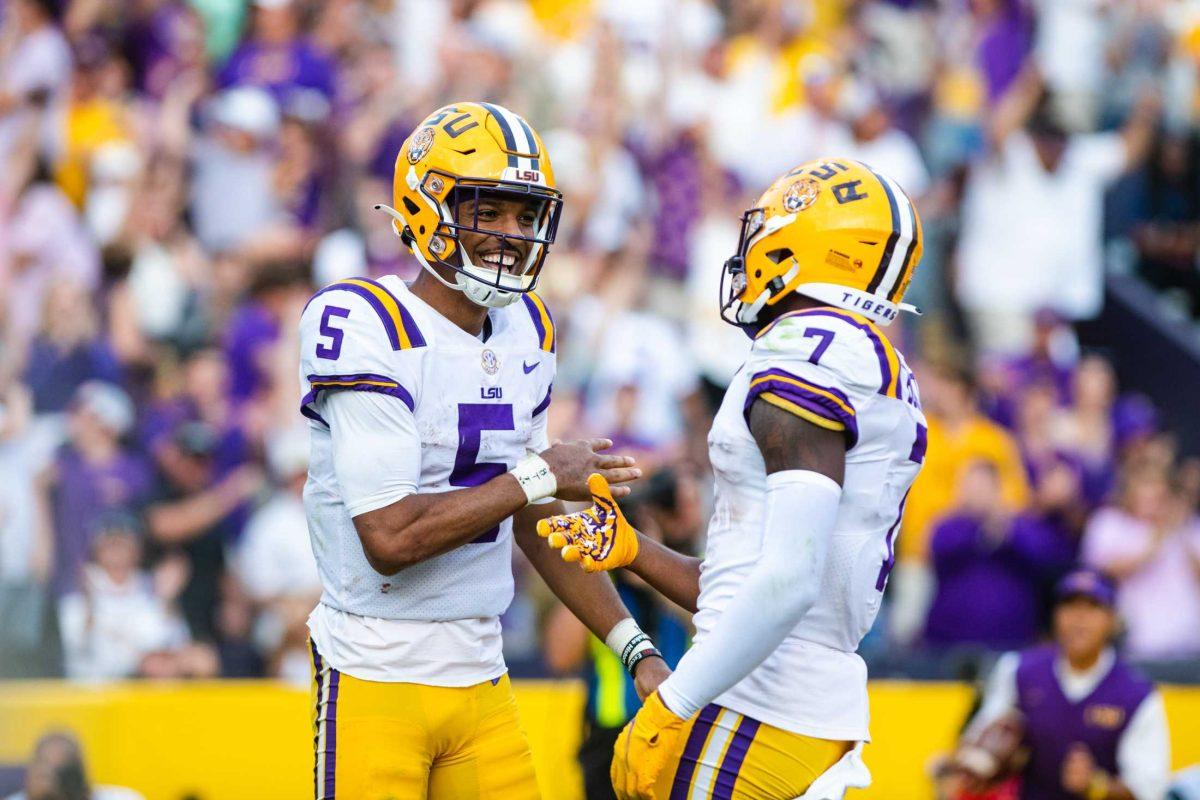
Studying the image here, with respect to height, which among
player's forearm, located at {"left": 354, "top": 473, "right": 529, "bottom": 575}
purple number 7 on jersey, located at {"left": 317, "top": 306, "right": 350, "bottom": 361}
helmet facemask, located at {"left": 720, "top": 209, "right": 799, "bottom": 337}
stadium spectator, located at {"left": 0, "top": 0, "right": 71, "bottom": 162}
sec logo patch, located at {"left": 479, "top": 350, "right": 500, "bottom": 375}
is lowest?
player's forearm, located at {"left": 354, "top": 473, "right": 529, "bottom": 575}

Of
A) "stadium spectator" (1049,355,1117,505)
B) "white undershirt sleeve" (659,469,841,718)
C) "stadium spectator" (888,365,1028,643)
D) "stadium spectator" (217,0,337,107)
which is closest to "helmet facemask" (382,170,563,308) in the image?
"white undershirt sleeve" (659,469,841,718)

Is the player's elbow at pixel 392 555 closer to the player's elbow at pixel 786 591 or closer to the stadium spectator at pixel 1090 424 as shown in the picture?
the player's elbow at pixel 786 591

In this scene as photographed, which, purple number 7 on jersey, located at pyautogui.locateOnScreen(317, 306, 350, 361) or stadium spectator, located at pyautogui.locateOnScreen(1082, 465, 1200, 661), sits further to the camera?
stadium spectator, located at pyautogui.locateOnScreen(1082, 465, 1200, 661)

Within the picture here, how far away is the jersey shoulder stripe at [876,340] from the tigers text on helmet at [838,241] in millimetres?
64

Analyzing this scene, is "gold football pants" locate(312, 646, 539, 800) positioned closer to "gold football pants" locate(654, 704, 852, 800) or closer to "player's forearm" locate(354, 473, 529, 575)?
"player's forearm" locate(354, 473, 529, 575)

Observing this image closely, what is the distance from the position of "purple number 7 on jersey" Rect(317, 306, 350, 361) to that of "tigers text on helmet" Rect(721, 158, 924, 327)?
1.00 meters

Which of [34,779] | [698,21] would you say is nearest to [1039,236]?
[698,21]

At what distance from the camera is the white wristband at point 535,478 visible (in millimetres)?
4152

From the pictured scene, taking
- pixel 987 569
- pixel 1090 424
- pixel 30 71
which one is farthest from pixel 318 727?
pixel 30 71

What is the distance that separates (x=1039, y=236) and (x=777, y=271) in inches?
288

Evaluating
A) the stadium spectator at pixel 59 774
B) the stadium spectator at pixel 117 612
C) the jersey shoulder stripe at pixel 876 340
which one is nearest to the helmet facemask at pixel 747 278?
the jersey shoulder stripe at pixel 876 340

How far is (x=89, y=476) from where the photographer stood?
8.98 meters

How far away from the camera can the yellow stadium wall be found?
7094 millimetres

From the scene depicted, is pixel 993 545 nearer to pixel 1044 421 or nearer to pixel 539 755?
pixel 1044 421
